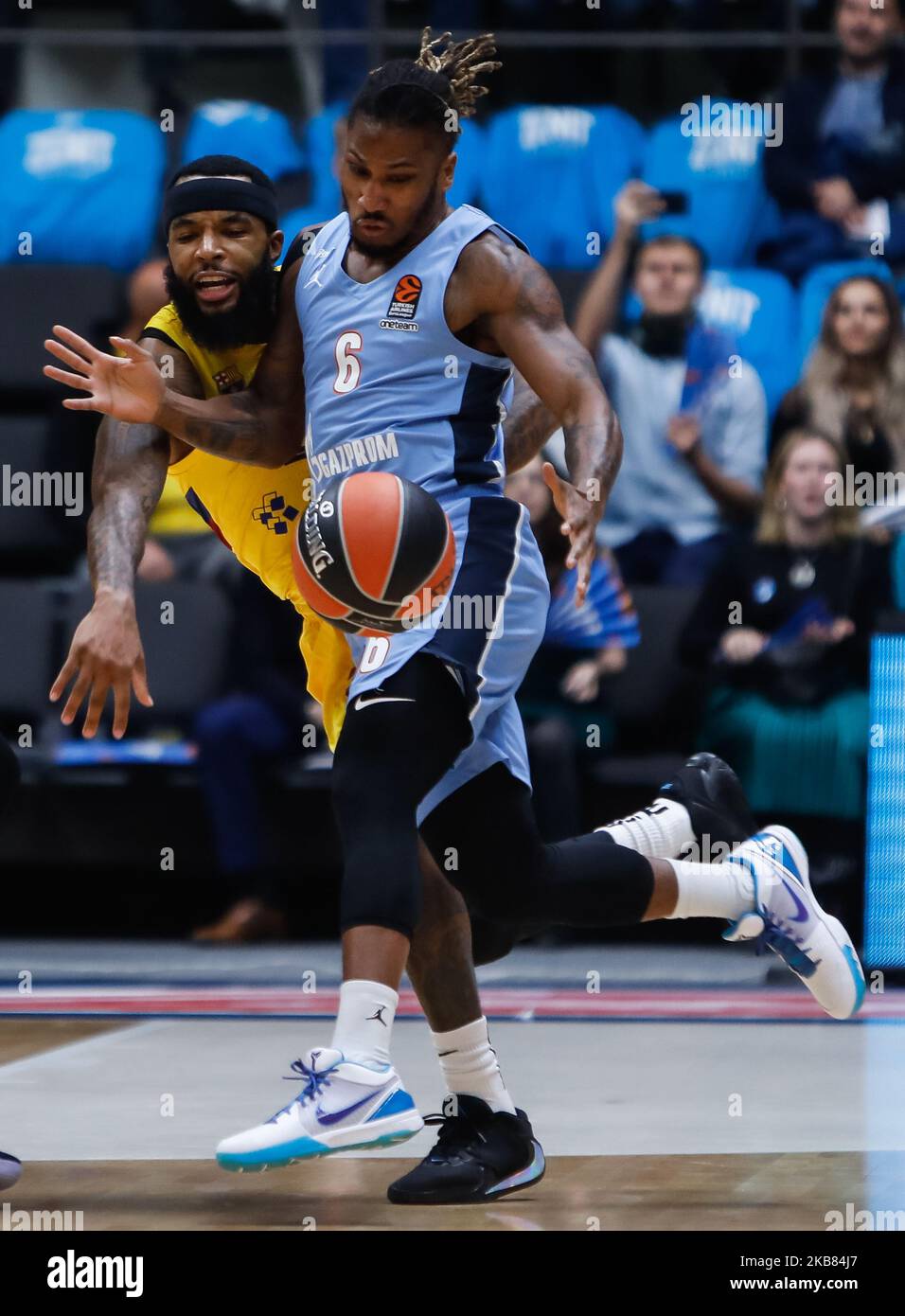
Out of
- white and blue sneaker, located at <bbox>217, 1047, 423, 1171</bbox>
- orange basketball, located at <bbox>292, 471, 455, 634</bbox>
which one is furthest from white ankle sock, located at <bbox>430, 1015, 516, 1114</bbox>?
orange basketball, located at <bbox>292, 471, 455, 634</bbox>

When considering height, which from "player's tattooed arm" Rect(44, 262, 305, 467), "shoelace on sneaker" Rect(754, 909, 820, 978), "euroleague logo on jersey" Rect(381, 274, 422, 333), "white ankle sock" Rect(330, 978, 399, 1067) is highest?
"euroleague logo on jersey" Rect(381, 274, 422, 333)

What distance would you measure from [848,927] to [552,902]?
9.91ft

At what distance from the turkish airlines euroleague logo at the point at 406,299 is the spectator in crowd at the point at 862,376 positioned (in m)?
3.56

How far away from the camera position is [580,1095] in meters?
4.63

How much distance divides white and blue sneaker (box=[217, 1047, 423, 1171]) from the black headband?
1.57m

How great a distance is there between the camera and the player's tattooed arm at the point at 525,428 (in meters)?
4.00

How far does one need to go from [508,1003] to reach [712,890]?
204 centimetres

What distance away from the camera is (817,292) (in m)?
7.57

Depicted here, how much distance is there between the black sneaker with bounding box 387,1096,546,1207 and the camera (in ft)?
11.7

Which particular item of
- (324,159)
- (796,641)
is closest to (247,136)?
(324,159)

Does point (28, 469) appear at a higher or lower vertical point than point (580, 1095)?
higher

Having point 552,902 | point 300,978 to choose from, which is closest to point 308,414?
point 552,902

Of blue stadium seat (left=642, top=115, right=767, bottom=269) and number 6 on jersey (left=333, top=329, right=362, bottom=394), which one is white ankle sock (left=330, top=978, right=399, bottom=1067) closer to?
number 6 on jersey (left=333, top=329, right=362, bottom=394)

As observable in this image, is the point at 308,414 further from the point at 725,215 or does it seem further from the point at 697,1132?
the point at 725,215
